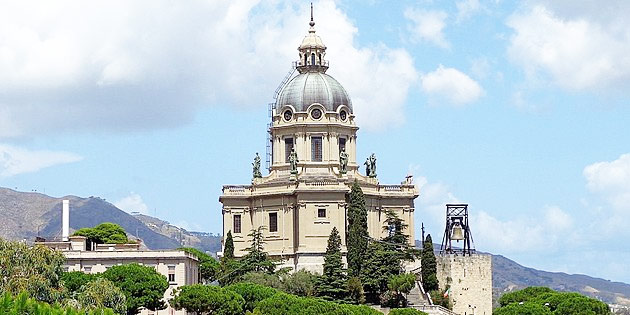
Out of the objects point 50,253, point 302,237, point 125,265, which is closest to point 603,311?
point 302,237

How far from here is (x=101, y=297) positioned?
86.9 meters

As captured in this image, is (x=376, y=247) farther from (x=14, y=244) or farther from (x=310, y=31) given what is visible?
(x=14, y=244)

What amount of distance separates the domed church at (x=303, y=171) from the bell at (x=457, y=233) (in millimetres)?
10089

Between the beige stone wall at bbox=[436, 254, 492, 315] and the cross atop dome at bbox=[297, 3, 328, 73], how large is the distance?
24.1 metres

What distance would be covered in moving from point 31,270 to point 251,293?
2485cm

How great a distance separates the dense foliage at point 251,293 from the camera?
10456cm

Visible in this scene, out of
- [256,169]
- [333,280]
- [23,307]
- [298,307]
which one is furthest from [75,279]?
[23,307]

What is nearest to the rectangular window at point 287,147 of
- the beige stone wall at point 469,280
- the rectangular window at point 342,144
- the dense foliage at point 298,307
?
the rectangular window at point 342,144

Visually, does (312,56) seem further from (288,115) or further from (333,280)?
(333,280)

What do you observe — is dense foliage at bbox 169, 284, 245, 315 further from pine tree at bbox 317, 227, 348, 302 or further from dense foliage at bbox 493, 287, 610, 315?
dense foliage at bbox 493, 287, 610, 315

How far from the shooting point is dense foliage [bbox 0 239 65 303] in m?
81.1

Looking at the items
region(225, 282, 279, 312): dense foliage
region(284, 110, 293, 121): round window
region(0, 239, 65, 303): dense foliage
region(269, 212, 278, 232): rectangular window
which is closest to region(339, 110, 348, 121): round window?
region(284, 110, 293, 121): round window

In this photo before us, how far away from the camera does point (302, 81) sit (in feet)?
425

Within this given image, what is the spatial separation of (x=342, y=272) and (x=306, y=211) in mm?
10215
